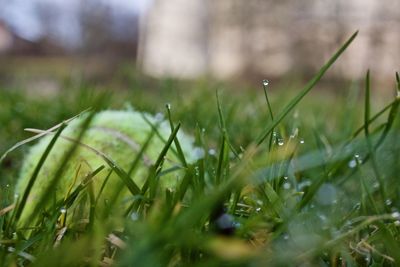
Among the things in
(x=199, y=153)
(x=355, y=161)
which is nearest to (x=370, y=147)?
(x=355, y=161)

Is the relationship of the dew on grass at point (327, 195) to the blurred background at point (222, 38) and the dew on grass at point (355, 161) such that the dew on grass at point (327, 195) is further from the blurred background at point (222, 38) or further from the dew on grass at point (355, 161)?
the blurred background at point (222, 38)

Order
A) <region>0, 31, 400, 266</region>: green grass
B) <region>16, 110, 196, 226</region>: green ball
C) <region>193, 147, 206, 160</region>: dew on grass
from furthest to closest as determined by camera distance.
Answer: <region>16, 110, 196, 226</region>: green ball, <region>193, 147, 206, 160</region>: dew on grass, <region>0, 31, 400, 266</region>: green grass

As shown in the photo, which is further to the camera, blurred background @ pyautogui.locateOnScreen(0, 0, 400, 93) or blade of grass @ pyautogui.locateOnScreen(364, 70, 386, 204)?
blurred background @ pyautogui.locateOnScreen(0, 0, 400, 93)

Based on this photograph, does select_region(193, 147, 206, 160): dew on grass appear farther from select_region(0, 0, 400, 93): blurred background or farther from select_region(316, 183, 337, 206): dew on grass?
select_region(0, 0, 400, 93): blurred background

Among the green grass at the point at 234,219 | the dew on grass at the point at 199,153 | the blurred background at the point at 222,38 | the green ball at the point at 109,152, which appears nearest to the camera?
the green grass at the point at 234,219

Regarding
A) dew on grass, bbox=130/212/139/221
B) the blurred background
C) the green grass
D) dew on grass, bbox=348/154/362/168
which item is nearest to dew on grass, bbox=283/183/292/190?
the green grass

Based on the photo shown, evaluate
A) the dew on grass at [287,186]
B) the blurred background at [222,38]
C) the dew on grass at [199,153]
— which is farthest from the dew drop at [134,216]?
the blurred background at [222,38]

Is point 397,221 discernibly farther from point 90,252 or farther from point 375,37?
point 375,37

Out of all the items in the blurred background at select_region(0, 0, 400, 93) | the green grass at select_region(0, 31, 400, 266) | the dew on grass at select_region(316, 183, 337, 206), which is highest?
the blurred background at select_region(0, 0, 400, 93)

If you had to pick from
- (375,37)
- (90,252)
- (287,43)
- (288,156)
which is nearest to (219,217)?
(90,252)
